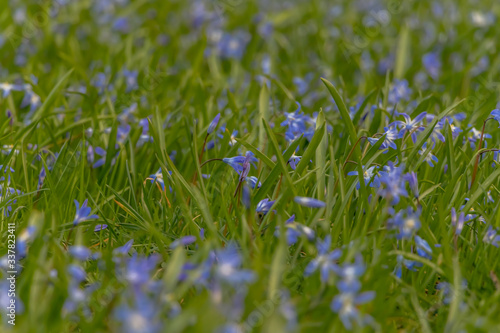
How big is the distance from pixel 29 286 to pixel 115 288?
28cm

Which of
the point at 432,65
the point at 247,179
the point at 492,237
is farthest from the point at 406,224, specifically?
the point at 432,65

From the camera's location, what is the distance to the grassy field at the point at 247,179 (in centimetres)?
191

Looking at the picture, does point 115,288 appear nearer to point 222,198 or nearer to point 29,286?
point 29,286

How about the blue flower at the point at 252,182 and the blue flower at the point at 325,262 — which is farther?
the blue flower at the point at 252,182

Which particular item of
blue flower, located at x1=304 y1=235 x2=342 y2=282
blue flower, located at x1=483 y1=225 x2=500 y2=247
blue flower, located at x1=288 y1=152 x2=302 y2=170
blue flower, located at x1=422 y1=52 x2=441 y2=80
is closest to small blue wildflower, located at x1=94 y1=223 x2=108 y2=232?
blue flower, located at x1=288 y1=152 x2=302 y2=170

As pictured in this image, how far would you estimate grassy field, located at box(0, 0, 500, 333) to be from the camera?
191 centimetres

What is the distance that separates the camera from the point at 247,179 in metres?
2.83

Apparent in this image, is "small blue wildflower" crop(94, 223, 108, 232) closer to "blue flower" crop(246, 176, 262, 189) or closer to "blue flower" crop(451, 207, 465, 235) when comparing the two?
"blue flower" crop(246, 176, 262, 189)

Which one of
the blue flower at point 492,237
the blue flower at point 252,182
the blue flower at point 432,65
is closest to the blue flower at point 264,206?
the blue flower at point 252,182

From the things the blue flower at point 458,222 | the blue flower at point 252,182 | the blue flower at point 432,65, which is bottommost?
the blue flower at point 432,65

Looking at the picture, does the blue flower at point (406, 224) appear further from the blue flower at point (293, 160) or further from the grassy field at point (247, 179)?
the blue flower at point (293, 160)

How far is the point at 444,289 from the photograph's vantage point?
2.25 metres

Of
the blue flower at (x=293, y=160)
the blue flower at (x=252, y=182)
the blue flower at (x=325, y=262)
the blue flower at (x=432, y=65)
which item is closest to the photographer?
the blue flower at (x=325, y=262)

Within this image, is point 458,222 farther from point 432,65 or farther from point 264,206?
point 432,65
